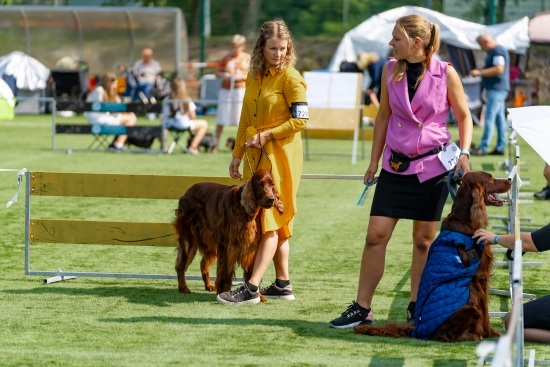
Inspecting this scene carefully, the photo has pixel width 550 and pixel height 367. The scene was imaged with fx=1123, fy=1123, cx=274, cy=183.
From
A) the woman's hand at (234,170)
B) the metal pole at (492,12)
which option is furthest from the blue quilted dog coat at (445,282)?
the metal pole at (492,12)

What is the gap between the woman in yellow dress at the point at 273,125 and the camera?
6613 mm

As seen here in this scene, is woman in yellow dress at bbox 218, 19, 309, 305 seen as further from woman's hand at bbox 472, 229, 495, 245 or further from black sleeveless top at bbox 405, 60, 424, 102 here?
woman's hand at bbox 472, 229, 495, 245

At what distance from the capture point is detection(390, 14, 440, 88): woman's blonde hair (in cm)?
576

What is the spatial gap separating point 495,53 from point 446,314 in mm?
11487

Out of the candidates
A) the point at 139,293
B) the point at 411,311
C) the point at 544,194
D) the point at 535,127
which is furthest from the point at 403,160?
the point at 544,194

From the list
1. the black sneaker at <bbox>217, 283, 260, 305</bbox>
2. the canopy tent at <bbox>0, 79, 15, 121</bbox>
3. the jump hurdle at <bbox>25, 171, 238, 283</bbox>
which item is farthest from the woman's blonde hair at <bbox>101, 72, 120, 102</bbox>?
the black sneaker at <bbox>217, 283, 260, 305</bbox>

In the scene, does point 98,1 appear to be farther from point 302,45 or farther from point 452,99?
point 452,99

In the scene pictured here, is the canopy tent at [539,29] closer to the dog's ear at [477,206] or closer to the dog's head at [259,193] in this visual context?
the dog's head at [259,193]

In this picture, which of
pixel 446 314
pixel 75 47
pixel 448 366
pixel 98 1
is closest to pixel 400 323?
pixel 446 314

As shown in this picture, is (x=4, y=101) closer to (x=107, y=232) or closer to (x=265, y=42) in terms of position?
(x=107, y=232)

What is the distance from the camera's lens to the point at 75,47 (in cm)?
2878

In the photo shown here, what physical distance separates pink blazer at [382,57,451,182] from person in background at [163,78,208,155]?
1147cm

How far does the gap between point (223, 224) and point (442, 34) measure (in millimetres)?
17775

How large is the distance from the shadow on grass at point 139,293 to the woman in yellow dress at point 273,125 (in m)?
Answer: 0.33
